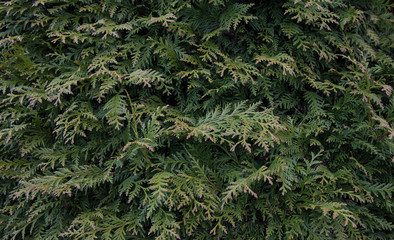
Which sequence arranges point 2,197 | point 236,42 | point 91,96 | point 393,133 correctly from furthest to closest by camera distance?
point 2,197 → point 236,42 → point 91,96 → point 393,133

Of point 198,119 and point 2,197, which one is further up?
point 198,119

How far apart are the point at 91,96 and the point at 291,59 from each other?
65.8 inches

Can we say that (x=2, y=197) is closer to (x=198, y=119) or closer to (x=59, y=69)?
(x=59, y=69)

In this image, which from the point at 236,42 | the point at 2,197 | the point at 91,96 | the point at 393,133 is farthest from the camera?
the point at 2,197

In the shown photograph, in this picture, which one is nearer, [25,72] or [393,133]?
[393,133]

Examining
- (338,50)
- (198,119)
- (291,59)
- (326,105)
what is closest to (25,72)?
(198,119)

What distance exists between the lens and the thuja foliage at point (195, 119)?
2039mm

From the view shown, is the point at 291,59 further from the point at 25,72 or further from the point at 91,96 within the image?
the point at 25,72

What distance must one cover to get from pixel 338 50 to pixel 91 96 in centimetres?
226

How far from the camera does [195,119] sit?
219cm

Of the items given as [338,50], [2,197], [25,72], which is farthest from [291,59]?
[2,197]

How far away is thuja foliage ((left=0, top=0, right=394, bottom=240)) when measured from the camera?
2039 mm

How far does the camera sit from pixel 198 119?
2.19 m

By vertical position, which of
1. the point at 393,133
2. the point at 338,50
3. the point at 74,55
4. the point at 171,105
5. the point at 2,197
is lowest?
the point at 2,197
